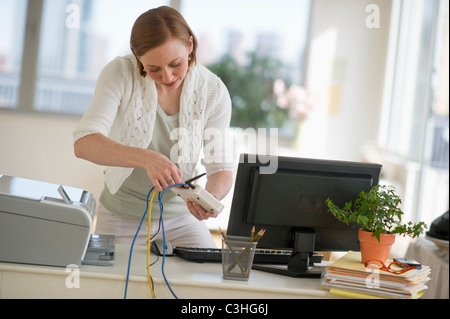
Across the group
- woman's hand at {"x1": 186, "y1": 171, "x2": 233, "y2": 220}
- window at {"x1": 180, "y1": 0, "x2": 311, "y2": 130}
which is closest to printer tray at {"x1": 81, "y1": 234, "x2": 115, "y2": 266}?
woman's hand at {"x1": 186, "y1": 171, "x2": 233, "y2": 220}

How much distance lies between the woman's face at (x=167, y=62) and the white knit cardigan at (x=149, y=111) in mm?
100

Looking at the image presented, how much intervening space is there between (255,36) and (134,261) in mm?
4455

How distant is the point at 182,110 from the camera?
198 cm

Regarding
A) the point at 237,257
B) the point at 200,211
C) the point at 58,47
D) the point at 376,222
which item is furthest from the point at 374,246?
the point at 58,47

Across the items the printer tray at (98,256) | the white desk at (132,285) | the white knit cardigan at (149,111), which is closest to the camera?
the white desk at (132,285)

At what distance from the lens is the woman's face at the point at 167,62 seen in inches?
69.7

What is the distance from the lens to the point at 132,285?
1.42m

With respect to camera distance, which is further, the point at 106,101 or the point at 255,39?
the point at 255,39

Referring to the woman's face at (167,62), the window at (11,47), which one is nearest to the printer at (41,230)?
the woman's face at (167,62)

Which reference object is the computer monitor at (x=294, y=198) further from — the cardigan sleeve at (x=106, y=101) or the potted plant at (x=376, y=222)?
the cardigan sleeve at (x=106, y=101)

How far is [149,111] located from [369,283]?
0.92 m

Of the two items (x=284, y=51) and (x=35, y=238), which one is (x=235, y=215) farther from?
(x=284, y=51)

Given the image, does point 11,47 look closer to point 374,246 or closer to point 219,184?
point 219,184

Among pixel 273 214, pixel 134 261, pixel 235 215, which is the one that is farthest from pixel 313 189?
pixel 134 261
